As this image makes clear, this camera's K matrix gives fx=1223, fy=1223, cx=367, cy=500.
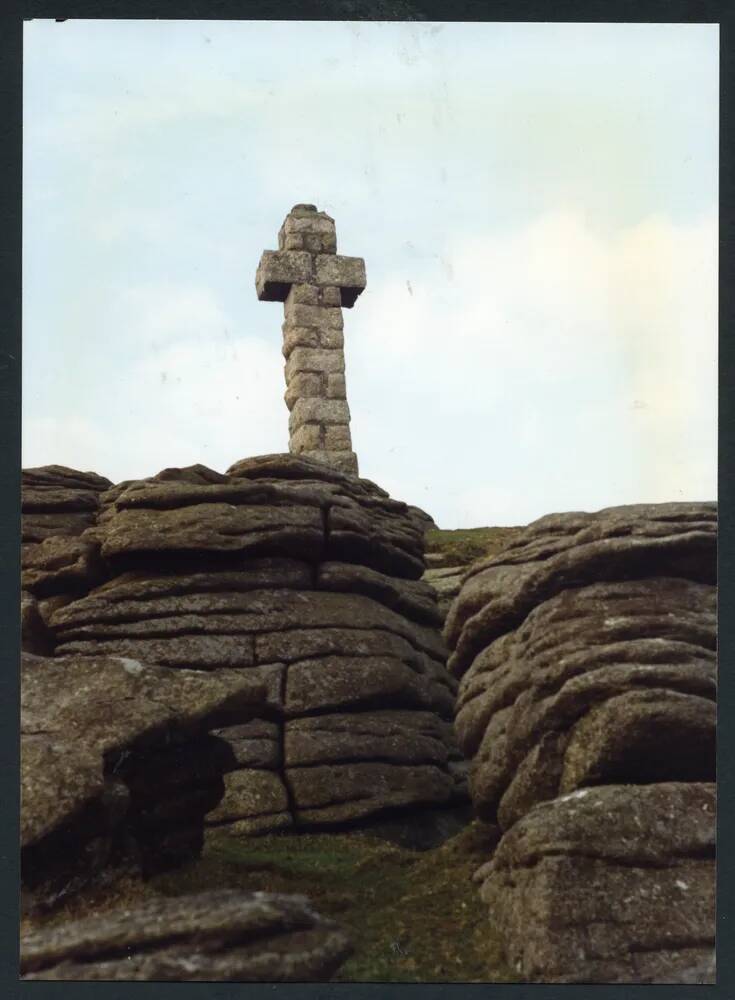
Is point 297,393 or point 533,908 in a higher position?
point 297,393

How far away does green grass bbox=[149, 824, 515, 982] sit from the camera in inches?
511

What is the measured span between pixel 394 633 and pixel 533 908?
7986 mm

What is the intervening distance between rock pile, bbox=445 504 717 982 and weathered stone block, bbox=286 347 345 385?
1322 cm

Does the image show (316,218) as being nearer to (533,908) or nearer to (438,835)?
(438,835)

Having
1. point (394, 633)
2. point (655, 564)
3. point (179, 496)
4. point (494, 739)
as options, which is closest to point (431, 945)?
point (494, 739)

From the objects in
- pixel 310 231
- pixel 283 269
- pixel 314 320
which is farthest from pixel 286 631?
pixel 310 231

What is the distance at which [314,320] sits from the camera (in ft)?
102

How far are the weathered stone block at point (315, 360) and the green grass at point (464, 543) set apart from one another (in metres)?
5.47

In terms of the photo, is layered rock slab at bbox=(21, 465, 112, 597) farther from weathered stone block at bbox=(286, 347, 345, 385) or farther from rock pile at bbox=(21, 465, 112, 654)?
weathered stone block at bbox=(286, 347, 345, 385)

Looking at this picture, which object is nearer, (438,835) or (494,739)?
(494,739)

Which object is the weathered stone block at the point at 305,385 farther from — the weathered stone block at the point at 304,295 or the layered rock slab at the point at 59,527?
the layered rock slab at the point at 59,527

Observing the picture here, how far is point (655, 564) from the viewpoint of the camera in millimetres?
15938

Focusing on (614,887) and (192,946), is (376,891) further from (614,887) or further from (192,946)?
(192,946)

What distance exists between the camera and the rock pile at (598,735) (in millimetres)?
12484
